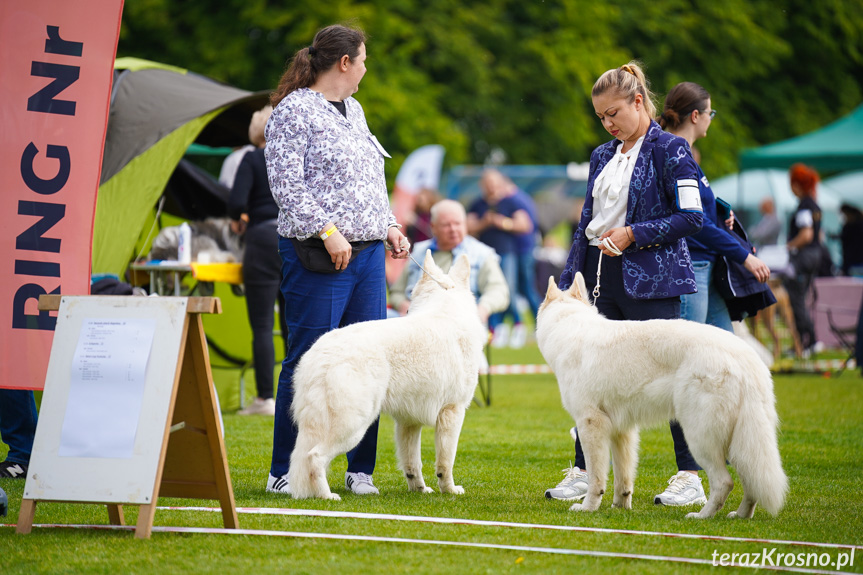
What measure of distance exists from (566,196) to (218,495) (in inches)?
884

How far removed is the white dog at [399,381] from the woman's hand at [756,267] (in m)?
1.40

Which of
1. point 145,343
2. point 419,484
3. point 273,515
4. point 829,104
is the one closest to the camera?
point 145,343

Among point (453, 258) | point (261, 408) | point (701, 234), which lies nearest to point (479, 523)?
point (701, 234)

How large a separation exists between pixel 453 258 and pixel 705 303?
274 cm

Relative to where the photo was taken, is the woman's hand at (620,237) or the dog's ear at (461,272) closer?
the woman's hand at (620,237)

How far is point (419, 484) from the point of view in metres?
4.79

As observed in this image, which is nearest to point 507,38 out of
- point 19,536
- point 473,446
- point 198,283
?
point 198,283

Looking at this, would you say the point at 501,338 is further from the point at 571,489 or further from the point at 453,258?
the point at 571,489

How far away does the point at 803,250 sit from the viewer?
12039mm

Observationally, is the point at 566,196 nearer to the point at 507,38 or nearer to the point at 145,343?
the point at 507,38

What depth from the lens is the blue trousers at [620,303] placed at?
4.48 m

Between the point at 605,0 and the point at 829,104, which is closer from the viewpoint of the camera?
the point at 605,0

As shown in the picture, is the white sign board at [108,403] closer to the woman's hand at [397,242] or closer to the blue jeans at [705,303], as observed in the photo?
the woman's hand at [397,242]

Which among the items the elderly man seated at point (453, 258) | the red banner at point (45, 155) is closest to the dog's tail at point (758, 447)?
the red banner at point (45, 155)
